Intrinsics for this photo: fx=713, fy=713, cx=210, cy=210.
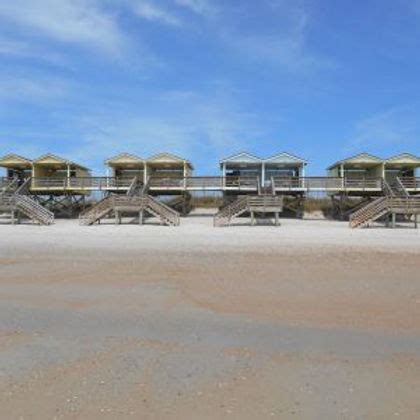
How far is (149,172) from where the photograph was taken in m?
47.2

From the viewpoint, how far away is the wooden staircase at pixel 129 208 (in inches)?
1510

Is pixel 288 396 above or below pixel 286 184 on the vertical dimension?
below

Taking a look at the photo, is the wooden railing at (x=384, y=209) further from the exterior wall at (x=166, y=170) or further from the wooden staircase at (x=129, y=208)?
the exterior wall at (x=166, y=170)

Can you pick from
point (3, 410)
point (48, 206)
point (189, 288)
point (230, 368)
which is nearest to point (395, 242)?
point (189, 288)

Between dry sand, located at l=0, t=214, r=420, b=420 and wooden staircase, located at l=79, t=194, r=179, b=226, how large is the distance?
15.3 metres

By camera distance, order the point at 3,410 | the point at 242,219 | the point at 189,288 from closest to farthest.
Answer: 1. the point at 3,410
2. the point at 189,288
3. the point at 242,219

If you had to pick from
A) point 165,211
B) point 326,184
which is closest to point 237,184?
point 326,184

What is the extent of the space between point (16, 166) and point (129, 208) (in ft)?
41.5

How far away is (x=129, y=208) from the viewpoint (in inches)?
1540

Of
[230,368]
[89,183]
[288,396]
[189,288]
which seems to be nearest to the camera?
[288,396]

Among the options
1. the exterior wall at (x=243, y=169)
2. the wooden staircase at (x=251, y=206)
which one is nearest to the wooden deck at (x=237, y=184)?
the exterior wall at (x=243, y=169)

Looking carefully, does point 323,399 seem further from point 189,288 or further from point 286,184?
point 286,184

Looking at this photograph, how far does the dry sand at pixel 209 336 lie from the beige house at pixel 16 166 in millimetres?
25911

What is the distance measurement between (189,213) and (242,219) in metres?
5.66
